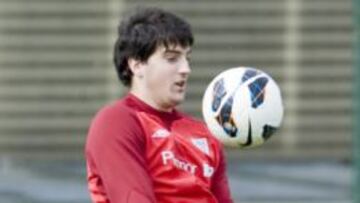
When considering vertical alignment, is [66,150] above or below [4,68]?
below

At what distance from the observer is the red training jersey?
3973 mm

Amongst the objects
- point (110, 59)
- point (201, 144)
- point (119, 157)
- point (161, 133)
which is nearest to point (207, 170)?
point (201, 144)

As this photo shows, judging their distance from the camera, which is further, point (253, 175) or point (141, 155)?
point (253, 175)

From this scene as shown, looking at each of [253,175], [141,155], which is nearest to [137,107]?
[141,155]

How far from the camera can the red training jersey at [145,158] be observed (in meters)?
3.97

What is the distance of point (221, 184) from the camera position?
4.30 meters

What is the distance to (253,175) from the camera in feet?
49.7

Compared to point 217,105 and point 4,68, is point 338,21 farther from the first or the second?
point 217,105

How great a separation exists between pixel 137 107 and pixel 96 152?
206mm

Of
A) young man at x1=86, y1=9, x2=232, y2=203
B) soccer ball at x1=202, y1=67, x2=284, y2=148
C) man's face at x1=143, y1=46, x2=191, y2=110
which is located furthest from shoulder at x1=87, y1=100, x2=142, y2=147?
soccer ball at x1=202, y1=67, x2=284, y2=148

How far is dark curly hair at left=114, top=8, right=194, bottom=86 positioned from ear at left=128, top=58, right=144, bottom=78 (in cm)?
1

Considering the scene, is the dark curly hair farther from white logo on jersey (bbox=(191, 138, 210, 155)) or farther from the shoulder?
white logo on jersey (bbox=(191, 138, 210, 155))

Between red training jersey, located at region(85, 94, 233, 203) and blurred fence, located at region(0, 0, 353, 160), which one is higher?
red training jersey, located at region(85, 94, 233, 203)

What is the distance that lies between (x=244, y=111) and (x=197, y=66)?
12.4m
